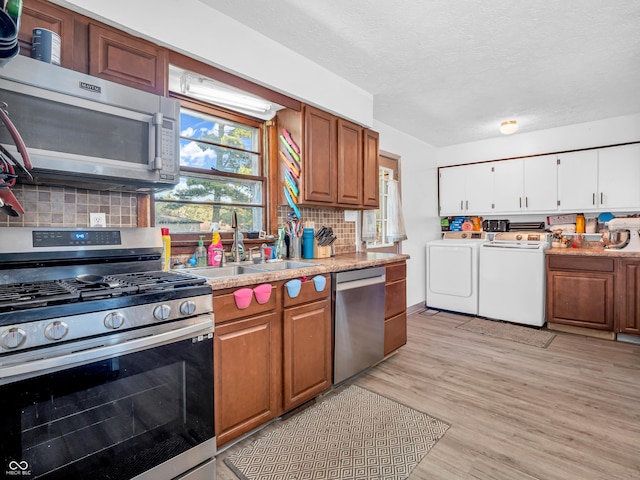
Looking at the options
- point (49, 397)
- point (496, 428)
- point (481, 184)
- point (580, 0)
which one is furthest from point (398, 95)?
point (49, 397)

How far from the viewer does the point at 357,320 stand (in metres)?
2.45

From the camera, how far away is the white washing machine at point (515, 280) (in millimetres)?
3832

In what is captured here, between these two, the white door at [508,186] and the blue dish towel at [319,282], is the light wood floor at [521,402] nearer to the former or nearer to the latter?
the blue dish towel at [319,282]

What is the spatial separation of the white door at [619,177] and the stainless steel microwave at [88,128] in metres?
4.57

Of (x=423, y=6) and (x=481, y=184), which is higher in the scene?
(x=423, y=6)

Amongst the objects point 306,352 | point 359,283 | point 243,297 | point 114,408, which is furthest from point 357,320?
point 114,408

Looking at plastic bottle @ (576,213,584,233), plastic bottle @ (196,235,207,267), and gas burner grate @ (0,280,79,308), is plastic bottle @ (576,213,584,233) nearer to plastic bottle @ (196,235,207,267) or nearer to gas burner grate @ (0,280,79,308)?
plastic bottle @ (196,235,207,267)

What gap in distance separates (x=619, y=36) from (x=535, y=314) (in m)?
2.81

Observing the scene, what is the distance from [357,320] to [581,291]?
9.39 feet

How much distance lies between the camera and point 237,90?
86.5 inches

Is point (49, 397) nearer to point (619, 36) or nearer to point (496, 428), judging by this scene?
point (496, 428)

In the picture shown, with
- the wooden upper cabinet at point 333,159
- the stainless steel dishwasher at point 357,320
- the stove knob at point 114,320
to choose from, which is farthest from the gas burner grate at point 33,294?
the wooden upper cabinet at point 333,159

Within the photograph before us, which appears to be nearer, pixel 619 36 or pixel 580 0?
pixel 580 0

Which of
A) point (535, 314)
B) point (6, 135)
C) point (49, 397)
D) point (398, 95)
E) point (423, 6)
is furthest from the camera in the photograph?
point (535, 314)
